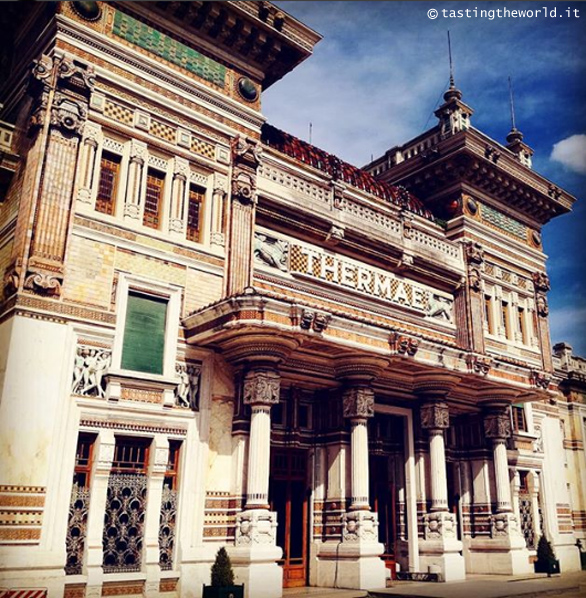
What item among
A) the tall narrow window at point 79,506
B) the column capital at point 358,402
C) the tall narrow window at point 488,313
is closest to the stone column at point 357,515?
the column capital at point 358,402

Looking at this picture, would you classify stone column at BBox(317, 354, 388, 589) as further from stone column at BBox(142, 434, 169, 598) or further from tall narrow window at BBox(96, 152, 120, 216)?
tall narrow window at BBox(96, 152, 120, 216)

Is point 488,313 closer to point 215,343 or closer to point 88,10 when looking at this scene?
point 215,343

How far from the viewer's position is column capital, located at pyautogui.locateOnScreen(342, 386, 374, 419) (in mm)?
19328

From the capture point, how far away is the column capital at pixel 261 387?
16844mm

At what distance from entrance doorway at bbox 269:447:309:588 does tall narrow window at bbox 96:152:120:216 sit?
27.4ft

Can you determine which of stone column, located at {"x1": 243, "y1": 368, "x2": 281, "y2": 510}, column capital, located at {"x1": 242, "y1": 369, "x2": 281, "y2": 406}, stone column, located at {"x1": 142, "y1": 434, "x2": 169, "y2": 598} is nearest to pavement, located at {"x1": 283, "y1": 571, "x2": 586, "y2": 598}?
stone column, located at {"x1": 243, "y1": 368, "x2": 281, "y2": 510}

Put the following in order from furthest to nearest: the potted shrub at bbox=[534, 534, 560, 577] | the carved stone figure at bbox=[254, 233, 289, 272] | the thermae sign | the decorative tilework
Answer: the potted shrub at bbox=[534, 534, 560, 577] → the thermae sign → the carved stone figure at bbox=[254, 233, 289, 272] → the decorative tilework

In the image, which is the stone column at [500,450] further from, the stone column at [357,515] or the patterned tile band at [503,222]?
the patterned tile band at [503,222]

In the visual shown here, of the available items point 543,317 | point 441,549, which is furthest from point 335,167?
point 441,549

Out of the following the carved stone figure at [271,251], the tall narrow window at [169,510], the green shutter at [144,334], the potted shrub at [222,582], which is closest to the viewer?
the potted shrub at [222,582]

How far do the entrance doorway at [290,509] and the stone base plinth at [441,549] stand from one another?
420 centimetres

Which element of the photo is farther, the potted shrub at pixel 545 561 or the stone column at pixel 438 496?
the potted shrub at pixel 545 561

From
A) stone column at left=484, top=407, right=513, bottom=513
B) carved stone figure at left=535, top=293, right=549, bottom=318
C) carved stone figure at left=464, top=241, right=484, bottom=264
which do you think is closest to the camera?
stone column at left=484, top=407, right=513, bottom=513

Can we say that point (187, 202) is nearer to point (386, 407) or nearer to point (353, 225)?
point (353, 225)
